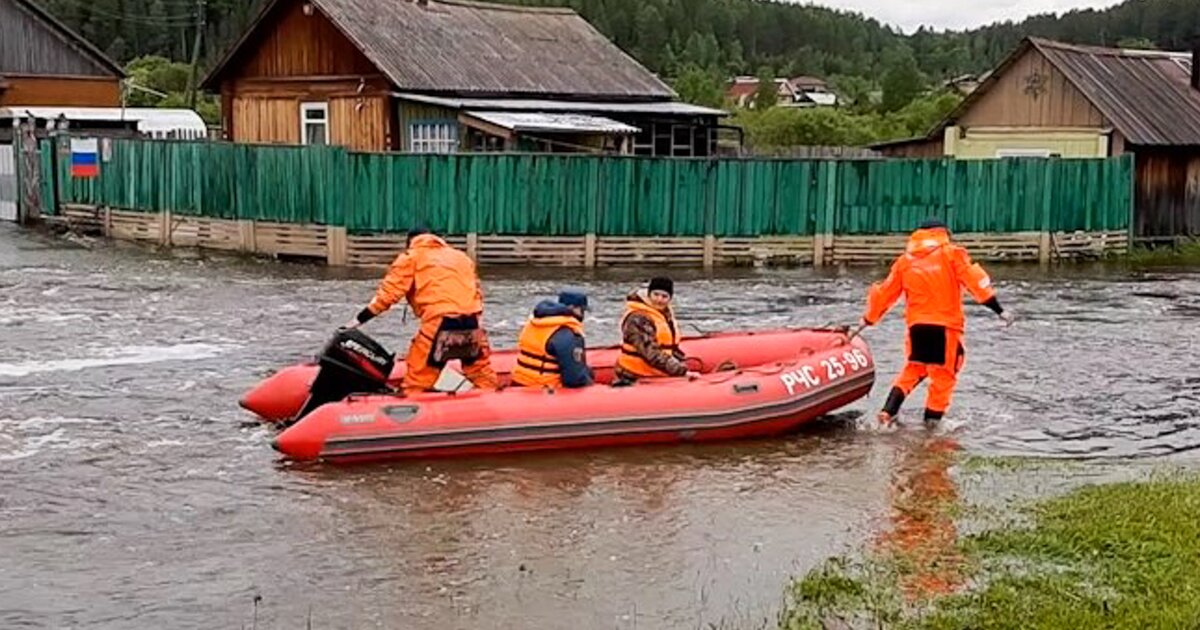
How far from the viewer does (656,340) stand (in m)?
11.6

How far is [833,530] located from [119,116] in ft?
113

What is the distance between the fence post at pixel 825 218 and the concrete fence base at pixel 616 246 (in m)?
0.02

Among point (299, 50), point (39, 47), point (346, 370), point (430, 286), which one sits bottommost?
point (346, 370)

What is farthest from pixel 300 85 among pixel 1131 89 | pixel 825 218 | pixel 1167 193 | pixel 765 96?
pixel 765 96

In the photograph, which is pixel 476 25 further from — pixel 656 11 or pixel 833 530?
pixel 656 11

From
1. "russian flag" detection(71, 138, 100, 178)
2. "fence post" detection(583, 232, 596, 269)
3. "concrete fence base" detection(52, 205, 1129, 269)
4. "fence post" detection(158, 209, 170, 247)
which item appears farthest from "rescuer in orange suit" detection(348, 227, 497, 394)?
"russian flag" detection(71, 138, 100, 178)

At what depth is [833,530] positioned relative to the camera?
8.98 metres

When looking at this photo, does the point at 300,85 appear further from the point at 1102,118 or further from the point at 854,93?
the point at 854,93

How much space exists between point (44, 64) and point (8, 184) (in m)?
12.6

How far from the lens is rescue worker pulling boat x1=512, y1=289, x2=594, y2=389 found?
11000mm

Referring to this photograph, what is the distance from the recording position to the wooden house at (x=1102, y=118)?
26453mm

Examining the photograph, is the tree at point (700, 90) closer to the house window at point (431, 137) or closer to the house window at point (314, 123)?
the house window at point (314, 123)

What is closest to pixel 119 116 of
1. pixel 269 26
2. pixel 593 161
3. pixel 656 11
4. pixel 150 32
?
pixel 269 26

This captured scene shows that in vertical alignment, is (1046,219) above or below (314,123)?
below
